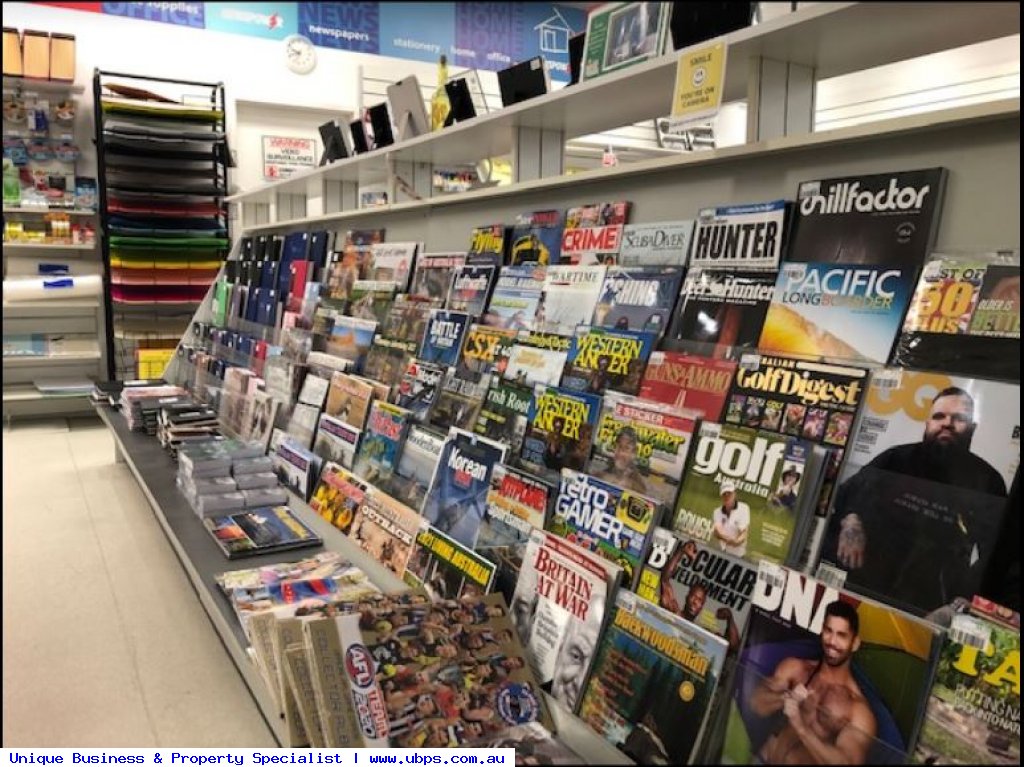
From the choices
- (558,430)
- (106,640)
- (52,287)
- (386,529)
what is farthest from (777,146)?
(52,287)

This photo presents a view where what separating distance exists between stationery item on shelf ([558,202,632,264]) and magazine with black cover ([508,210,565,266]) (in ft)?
0.09

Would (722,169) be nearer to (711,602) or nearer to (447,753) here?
(711,602)

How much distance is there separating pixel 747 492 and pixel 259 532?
1.61 meters

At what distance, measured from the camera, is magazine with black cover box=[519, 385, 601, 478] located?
4.83 ft

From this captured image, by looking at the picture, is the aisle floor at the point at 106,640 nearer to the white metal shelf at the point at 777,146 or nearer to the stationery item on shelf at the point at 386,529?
the stationery item on shelf at the point at 386,529

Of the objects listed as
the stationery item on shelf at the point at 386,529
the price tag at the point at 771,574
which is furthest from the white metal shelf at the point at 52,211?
the price tag at the point at 771,574

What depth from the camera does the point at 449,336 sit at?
2.05m

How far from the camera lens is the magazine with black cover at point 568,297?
1611 millimetres

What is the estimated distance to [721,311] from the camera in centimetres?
132

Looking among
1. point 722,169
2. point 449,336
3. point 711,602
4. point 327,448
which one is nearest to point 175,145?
point 327,448

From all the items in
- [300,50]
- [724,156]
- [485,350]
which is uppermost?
[300,50]

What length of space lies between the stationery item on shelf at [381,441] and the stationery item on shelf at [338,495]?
0.04 m

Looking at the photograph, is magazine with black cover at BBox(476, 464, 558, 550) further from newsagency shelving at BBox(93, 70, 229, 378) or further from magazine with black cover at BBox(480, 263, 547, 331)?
newsagency shelving at BBox(93, 70, 229, 378)

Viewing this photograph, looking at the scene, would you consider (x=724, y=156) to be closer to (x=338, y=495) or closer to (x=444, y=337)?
(x=444, y=337)
